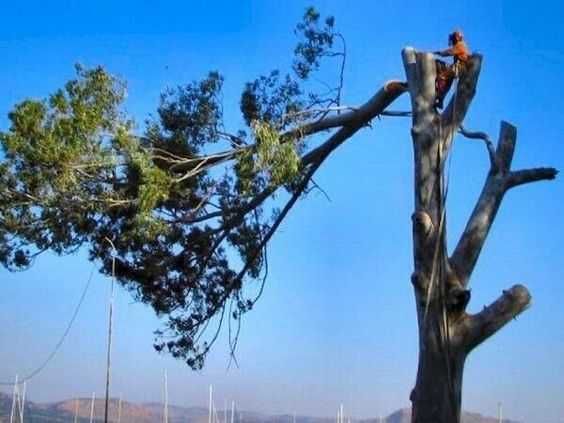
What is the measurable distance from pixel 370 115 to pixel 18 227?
4049 millimetres

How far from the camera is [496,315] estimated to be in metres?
6.23

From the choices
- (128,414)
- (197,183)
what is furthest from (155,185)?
(128,414)

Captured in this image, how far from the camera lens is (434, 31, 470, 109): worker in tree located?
23.2 feet

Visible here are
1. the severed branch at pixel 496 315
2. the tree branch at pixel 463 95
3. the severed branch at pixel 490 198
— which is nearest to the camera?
the severed branch at pixel 496 315

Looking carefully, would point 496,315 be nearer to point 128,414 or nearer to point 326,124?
point 326,124

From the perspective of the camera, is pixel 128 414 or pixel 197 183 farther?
pixel 128 414

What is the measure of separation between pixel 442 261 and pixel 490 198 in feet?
2.85

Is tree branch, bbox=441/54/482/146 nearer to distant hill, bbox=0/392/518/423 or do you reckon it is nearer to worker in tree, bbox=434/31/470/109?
worker in tree, bbox=434/31/470/109

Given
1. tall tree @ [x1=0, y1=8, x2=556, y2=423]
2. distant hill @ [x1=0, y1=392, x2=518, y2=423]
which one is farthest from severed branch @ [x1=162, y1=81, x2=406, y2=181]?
distant hill @ [x1=0, y1=392, x2=518, y2=423]

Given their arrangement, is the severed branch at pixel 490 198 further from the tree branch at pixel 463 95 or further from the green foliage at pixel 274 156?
the green foliage at pixel 274 156

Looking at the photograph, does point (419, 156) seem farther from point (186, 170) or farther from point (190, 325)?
point (190, 325)

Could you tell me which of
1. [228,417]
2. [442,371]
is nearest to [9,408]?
[228,417]

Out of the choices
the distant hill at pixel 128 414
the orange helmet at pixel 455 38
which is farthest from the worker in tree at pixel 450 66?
the distant hill at pixel 128 414

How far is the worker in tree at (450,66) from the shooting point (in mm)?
7086
